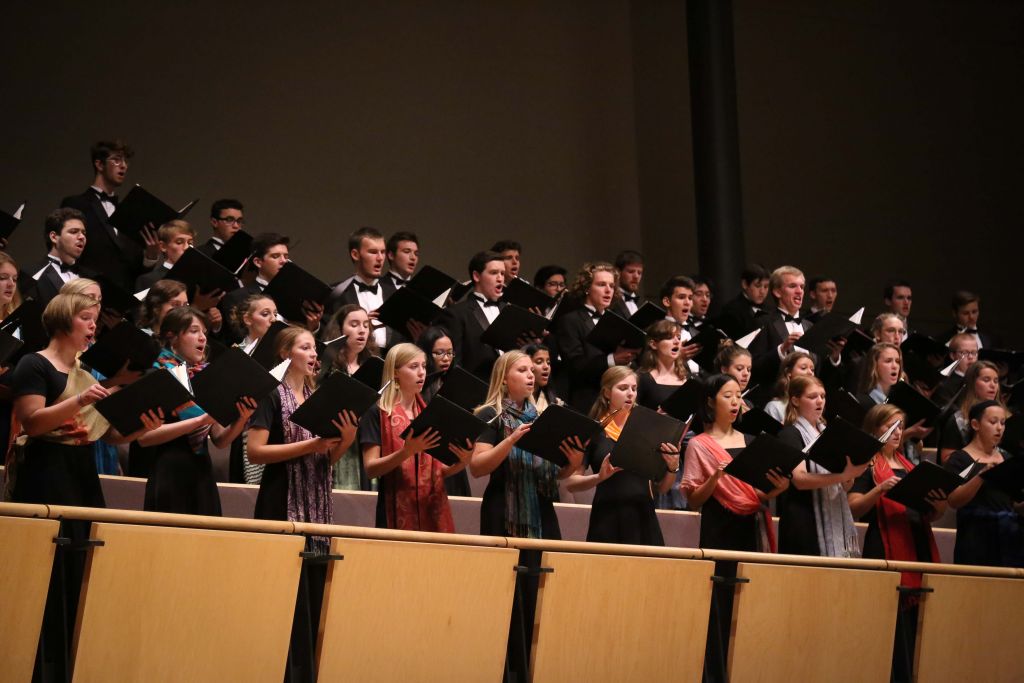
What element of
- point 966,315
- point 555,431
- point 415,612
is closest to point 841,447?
point 555,431

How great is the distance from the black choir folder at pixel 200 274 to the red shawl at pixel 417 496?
1438 millimetres

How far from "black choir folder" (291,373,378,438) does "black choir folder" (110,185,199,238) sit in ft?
6.93

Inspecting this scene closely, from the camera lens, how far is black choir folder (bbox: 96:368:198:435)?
11.5ft

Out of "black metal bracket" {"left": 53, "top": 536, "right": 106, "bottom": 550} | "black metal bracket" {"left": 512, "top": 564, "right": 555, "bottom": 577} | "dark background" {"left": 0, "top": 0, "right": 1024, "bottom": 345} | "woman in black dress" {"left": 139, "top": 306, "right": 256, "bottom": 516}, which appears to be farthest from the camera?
"dark background" {"left": 0, "top": 0, "right": 1024, "bottom": 345}

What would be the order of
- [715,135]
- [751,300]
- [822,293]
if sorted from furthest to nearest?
1. [715,135]
2. [822,293]
3. [751,300]

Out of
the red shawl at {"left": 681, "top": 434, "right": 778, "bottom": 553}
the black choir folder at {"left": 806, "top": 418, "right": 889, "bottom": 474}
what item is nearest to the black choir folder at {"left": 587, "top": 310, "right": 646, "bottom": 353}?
the red shawl at {"left": 681, "top": 434, "right": 778, "bottom": 553}

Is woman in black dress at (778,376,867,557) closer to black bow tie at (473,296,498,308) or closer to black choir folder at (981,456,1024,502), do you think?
black choir folder at (981,456,1024,502)

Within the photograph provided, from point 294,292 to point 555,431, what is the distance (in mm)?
1698

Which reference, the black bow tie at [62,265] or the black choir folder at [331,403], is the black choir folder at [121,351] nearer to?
the black choir folder at [331,403]

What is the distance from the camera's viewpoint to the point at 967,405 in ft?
18.0

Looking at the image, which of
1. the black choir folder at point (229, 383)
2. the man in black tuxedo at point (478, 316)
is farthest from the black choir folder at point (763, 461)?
the man in black tuxedo at point (478, 316)

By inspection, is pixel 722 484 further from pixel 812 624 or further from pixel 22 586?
pixel 22 586

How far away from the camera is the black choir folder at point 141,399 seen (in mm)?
3520

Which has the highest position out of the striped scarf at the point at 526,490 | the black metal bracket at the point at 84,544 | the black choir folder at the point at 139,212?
the black choir folder at the point at 139,212
